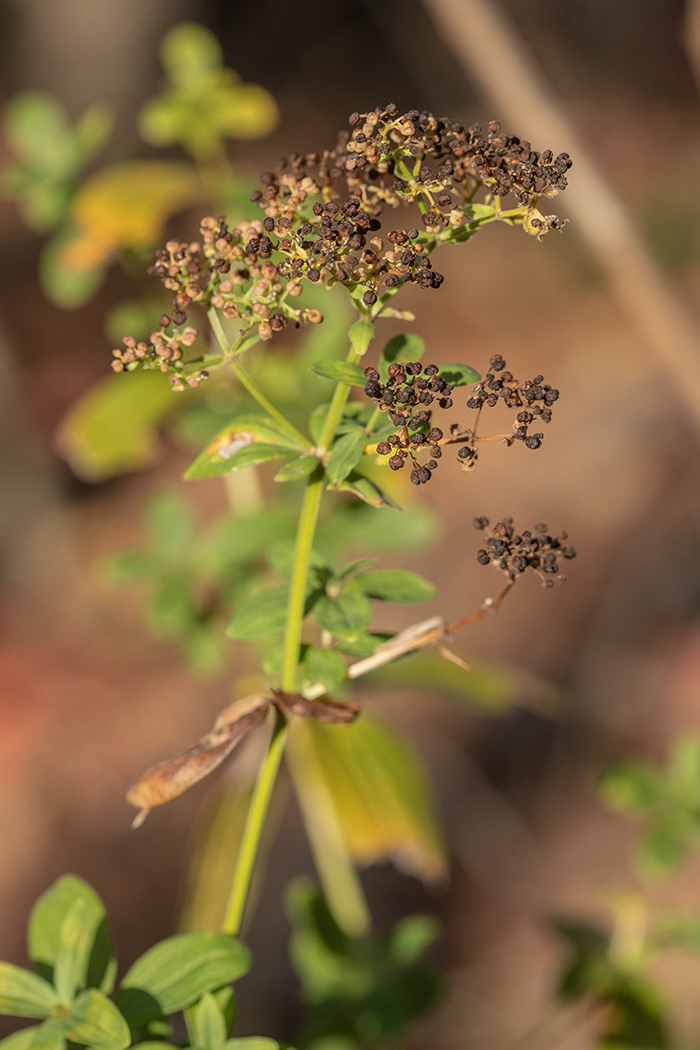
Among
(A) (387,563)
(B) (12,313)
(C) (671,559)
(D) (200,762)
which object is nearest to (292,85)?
(B) (12,313)

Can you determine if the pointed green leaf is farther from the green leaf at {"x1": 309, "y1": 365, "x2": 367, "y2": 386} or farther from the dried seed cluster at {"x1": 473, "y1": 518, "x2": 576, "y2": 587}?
the dried seed cluster at {"x1": 473, "y1": 518, "x2": 576, "y2": 587}

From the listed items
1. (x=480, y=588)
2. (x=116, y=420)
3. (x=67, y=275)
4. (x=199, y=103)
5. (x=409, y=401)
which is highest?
(x=199, y=103)

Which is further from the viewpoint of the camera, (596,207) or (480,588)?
(480,588)

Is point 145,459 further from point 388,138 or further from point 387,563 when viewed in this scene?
point 388,138

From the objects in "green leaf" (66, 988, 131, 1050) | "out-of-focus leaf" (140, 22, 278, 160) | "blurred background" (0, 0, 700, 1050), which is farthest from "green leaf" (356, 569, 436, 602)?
"out-of-focus leaf" (140, 22, 278, 160)

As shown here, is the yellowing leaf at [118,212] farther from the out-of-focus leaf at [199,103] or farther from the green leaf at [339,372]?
the green leaf at [339,372]

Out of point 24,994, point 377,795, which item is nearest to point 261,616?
point 24,994

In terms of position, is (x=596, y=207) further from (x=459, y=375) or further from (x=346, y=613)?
(x=346, y=613)
